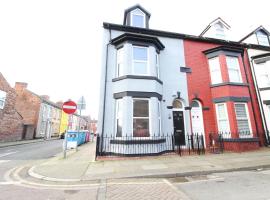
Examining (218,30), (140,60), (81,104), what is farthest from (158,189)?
(218,30)

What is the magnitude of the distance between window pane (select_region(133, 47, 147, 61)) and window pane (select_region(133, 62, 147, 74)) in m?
0.34

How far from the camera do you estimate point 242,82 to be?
1205cm

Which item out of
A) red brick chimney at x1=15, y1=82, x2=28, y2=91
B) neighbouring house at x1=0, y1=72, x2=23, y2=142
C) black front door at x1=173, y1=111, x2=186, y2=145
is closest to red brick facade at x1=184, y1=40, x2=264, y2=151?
black front door at x1=173, y1=111, x2=186, y2=145

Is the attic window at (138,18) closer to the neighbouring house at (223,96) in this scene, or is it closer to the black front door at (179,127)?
the neighbouring house at (223,96)

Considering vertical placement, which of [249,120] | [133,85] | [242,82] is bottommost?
[249,120]

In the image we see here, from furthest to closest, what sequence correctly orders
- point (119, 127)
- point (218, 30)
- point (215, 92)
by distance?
point (218, 30)
point (215, 92)
point (119, 127)

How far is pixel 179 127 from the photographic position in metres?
11.2

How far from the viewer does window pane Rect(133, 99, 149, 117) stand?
9.75m

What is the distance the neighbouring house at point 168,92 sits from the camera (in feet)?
31.7

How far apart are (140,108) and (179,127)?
3.32 m

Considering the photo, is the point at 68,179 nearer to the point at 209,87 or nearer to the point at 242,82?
the point at 209,87

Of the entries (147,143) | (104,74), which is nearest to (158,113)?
(147,143)

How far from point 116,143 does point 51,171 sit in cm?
370

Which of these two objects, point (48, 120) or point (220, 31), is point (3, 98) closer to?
point (48, 120)
